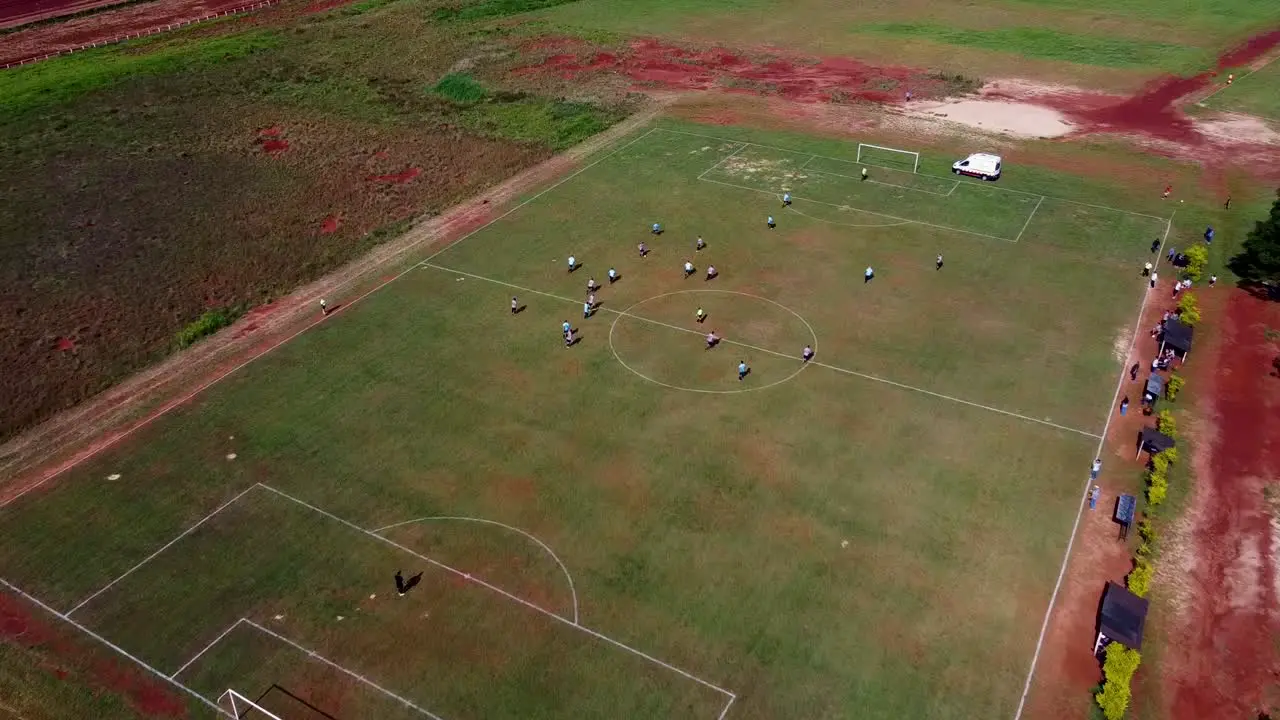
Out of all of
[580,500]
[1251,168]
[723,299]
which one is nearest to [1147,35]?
[1251,168]

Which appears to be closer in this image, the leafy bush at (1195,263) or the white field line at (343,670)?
the white field line at (343,670)

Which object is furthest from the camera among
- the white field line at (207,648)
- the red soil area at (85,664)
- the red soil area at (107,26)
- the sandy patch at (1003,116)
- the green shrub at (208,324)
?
the red soil area at (107,26)

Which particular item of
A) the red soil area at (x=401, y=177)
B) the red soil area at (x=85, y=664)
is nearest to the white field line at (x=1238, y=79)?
the red soil area at (x=401, y=177)

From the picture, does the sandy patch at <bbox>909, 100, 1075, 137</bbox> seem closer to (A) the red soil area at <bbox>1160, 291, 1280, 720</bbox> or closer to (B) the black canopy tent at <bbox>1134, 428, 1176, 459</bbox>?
(A) the red soil area at <bbox>1160, 291, 1280, 720</bbox>

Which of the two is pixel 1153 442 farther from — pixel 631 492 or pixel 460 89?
pixel 460 89

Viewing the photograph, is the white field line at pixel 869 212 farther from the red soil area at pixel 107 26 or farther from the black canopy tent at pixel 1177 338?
the red soil area at pixel 107 26

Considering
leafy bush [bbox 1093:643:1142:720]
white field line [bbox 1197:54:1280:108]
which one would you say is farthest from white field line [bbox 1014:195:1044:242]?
leafy bush [bbox 1093:643:1142:720]

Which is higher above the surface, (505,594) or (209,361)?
(209,361)

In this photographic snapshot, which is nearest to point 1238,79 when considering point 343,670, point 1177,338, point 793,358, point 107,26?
point 1177,338
